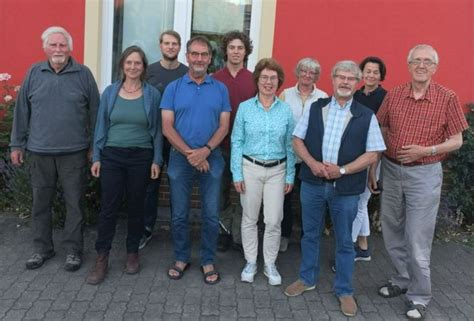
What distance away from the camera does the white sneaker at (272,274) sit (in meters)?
3.96

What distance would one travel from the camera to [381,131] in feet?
12.4

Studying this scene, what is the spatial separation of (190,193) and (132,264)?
0.82 m

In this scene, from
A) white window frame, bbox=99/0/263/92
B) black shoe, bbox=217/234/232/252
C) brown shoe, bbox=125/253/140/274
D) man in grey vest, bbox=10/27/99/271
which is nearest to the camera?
man in grey vest, bbox=10/27/99/271

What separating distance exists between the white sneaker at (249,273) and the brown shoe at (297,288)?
0.33m

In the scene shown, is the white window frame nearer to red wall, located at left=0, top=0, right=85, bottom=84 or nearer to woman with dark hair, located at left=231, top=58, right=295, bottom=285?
red wall, located at left=0, top=0, right=85, bottom=84

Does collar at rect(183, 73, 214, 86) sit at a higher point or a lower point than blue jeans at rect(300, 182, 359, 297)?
higher

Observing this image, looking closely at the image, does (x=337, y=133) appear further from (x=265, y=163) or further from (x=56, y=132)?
(x=56, y=132)

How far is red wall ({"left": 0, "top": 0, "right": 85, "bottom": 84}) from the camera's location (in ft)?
17.6

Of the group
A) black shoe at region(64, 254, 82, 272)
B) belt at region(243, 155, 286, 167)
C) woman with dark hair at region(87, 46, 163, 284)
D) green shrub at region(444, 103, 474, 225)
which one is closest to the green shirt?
woman with dark hair at region(87, 46, 163, 284)

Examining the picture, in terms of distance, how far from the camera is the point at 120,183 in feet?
12.7

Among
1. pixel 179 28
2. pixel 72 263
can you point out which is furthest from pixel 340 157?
pixel 179 28

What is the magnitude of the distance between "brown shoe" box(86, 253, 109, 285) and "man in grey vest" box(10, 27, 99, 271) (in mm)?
230

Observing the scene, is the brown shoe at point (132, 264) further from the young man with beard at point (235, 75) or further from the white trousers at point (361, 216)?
the white trousers at point (361, 216)

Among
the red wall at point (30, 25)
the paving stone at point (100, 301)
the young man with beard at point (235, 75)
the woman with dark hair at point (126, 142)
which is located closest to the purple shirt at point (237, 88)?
the young man with beard at point (235, 75)
